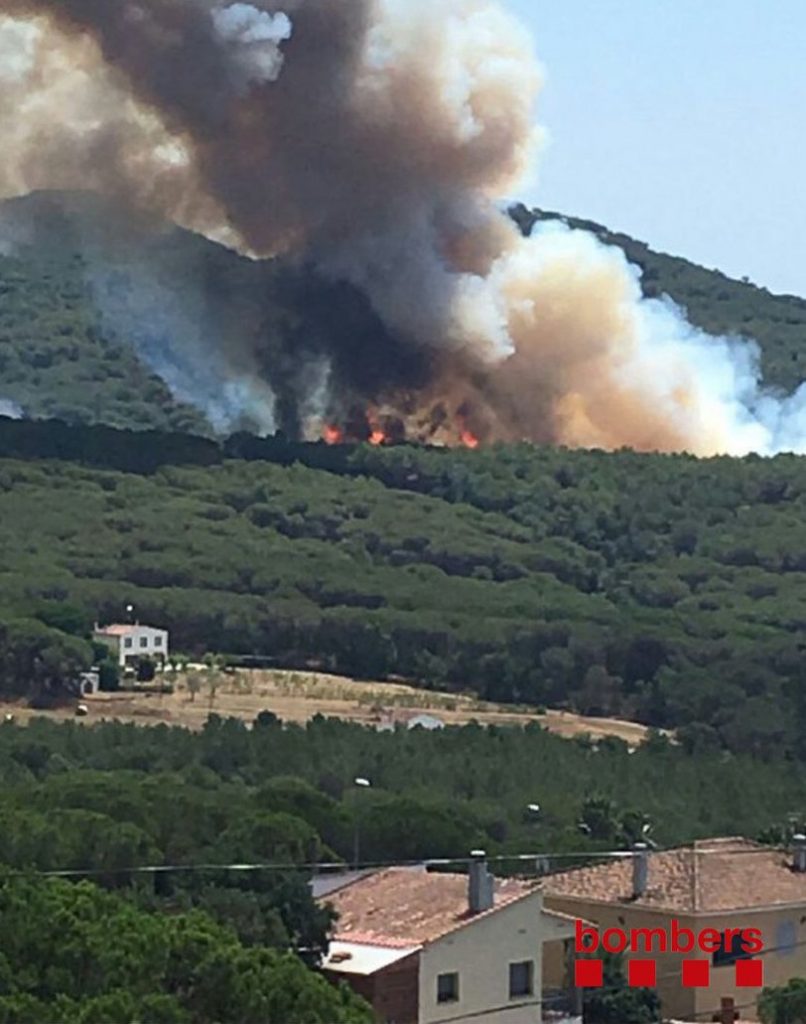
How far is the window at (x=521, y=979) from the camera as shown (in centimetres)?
3384

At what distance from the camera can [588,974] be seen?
34844 mm

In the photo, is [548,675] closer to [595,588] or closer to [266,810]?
[595,588]

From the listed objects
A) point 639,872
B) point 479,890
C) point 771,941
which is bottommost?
point 771,941

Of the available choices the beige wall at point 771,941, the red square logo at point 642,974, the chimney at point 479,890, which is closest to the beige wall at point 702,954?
the beige wall at point 771,941

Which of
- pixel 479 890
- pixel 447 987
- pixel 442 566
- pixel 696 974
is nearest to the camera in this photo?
pixel 447 987

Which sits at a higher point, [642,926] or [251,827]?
[251,827]

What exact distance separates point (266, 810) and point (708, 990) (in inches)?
218

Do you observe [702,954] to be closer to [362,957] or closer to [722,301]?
[362,957]

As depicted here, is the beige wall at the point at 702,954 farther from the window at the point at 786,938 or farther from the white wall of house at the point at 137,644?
the white wall of house at the point at 137,644

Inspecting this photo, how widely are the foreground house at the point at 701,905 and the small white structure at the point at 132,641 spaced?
32.1 metres

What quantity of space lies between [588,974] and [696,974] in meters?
2.26

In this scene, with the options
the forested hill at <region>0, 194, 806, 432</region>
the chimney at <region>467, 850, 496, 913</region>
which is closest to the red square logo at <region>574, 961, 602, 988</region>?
the chimney at <region>467, 850, 496, 913</region>

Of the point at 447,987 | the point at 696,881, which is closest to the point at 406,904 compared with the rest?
the point at 447,987

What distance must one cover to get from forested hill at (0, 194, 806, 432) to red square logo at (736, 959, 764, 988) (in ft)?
191
